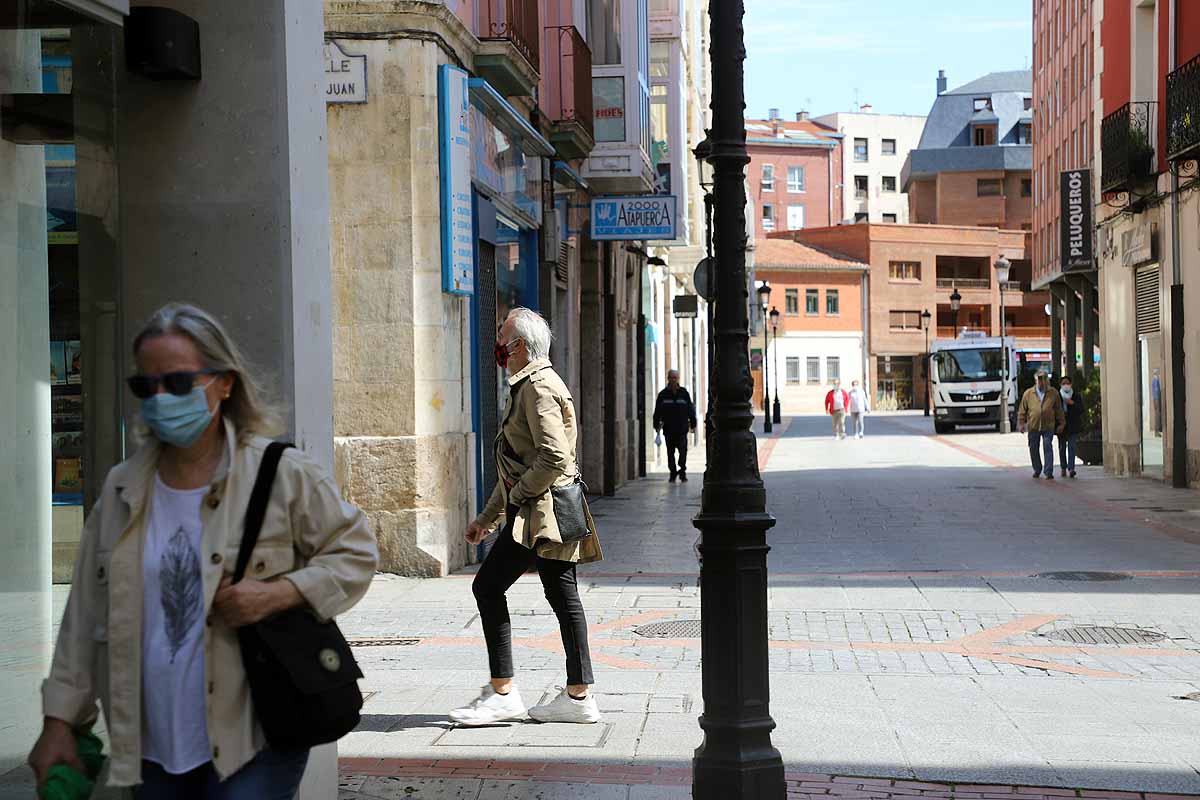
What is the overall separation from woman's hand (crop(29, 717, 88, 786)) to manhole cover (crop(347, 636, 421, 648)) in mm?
6146

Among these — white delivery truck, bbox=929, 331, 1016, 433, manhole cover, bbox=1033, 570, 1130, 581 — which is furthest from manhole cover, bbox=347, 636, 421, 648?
white delivery truck, bbox=929, 331, 1016, 433

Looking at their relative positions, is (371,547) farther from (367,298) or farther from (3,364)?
(367,298)

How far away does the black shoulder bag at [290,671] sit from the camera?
10.1 feet

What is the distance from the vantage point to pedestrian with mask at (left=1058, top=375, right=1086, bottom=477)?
25.2 metres

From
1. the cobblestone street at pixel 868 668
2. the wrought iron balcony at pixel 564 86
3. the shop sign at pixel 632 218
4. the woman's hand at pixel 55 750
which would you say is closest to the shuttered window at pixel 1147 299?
the shop sign at pixel 632 218

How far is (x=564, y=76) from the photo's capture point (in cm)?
1914

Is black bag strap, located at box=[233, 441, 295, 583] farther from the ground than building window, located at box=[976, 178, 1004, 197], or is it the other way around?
building window, located at box=[976, 178, 1004, 197]

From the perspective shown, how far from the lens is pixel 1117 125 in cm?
2436

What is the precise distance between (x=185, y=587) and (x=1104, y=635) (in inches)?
292

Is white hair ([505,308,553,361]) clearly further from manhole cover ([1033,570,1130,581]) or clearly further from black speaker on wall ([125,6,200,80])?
manhole cover ([1033,570,1130,581])

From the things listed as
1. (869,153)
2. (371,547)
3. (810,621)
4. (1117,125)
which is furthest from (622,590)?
(869,153)

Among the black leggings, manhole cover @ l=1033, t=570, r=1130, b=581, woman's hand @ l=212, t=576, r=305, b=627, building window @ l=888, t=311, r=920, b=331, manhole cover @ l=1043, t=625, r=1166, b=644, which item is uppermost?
building window @ l=888, t=311, r=920, b=331

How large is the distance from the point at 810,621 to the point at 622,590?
2.03m

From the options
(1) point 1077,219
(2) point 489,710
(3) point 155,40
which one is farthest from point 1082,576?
(1) point 1077,219
